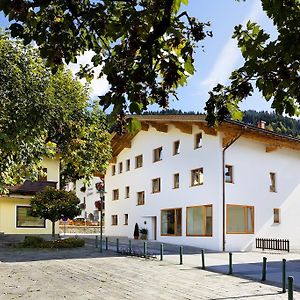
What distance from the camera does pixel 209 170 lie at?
28234 mm

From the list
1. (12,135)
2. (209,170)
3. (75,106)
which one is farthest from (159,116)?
(12,135)

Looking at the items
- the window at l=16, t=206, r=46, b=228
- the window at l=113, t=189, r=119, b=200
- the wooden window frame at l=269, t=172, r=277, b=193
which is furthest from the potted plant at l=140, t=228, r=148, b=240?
the wooden window frame at l=269, t=172, r=277, b=193

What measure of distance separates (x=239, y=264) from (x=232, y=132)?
10.1 meters

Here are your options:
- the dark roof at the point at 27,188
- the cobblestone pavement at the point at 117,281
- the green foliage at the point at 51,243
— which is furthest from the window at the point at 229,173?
the dark roof at the point at 27,188

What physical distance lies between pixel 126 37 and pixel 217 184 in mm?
23864

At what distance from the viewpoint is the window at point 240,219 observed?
27562 mm

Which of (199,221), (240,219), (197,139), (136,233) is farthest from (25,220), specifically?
(240,219)

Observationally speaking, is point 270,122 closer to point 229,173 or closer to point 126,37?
point 229,173

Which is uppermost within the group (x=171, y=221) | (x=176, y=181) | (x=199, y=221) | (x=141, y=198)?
(x=176, y=181)

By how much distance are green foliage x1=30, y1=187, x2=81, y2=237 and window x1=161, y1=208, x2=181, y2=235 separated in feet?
21.5

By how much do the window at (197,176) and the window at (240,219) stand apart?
2622 millimetres

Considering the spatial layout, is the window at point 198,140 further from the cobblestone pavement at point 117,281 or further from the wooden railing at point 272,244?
the cobblestone pavement at point 117,281

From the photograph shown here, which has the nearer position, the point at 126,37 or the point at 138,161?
the point at 126,37

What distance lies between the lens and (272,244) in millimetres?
27828
